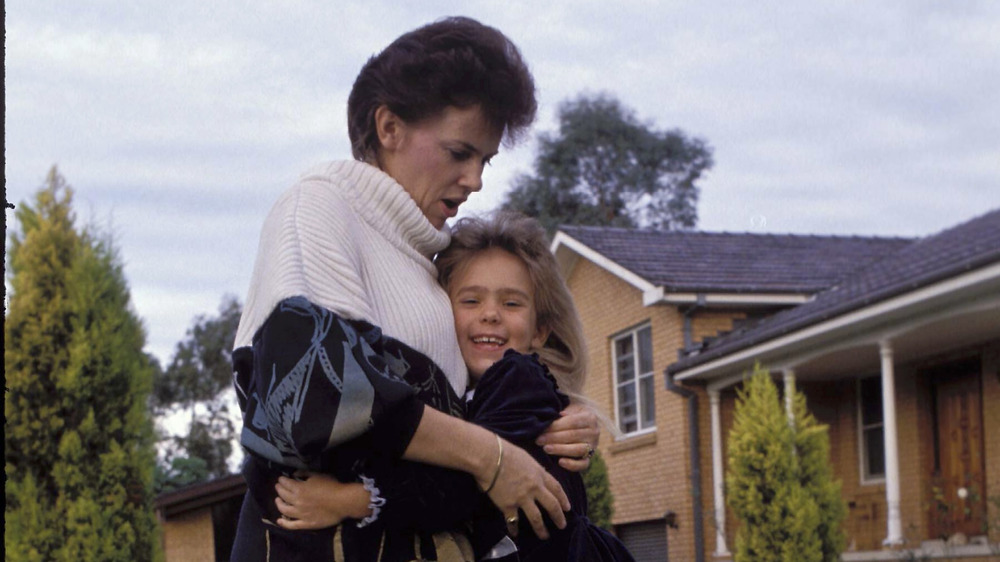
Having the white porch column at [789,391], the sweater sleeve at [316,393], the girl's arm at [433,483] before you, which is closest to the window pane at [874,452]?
the white porch column at [789,391]

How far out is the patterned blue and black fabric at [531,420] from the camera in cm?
209

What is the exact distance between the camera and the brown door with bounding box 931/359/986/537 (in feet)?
42.6

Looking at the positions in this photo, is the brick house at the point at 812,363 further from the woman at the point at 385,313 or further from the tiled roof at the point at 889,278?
the woman at the point at 385,313

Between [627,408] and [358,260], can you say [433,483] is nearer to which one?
[358,260]

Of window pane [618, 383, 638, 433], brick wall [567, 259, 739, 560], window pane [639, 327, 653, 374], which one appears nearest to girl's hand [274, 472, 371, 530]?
brick wall [567, 259, 739, 560]

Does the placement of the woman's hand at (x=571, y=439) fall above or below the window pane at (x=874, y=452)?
above

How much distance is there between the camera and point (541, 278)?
2639 millimetres

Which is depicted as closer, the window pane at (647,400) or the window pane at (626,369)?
the window pane at (647,400)

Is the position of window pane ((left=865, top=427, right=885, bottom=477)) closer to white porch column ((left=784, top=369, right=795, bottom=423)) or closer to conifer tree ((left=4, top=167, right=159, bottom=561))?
white porch column ((left=784, top=369, right=795, bottom=423))

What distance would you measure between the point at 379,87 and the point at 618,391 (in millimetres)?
17246

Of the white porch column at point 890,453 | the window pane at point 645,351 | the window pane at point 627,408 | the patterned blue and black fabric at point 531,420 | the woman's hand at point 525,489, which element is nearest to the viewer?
the woman's hand at point 525,489

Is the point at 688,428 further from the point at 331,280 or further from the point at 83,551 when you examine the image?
the point at 331,280

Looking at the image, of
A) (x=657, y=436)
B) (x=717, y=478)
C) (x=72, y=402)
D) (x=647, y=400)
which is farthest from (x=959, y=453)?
(x=72, y=402)

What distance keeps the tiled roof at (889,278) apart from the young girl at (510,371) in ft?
29.1
